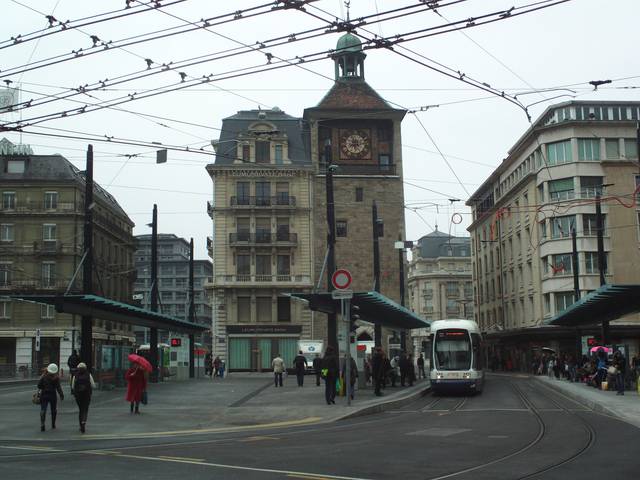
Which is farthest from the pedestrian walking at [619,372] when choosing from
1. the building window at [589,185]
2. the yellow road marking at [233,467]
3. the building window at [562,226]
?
the building window at [562,226]

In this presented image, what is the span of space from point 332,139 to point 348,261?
36.2 ft

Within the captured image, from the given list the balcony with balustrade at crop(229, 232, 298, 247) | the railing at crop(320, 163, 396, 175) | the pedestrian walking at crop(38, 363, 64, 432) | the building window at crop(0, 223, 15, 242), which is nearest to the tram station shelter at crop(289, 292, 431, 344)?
the pedestrian walking at crop(38, 363, 64, 432)

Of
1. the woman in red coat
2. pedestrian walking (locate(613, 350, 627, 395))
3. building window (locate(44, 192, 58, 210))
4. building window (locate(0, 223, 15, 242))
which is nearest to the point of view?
the woman in red coat

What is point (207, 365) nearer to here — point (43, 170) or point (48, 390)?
point (43, 170)

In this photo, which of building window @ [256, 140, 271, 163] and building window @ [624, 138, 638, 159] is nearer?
building window @ [624, 138, 638, 159]

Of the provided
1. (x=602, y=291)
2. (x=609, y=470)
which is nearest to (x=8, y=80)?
(x=609, y=470)

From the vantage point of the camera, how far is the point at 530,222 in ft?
217

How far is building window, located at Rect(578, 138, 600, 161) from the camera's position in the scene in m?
61.0

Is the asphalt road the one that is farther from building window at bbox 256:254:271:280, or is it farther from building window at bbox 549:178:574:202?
building window at bbox 256:254:271:280

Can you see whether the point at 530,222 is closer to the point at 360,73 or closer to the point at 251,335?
the point at 360,73

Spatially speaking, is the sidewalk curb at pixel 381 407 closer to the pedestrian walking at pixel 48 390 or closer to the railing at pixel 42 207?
the pedestrian walking at pixel 48 390

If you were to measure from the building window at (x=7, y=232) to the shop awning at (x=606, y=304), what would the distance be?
44351 millimetres

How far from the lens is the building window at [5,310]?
62.0m

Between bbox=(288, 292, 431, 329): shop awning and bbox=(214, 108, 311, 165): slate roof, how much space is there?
108 feet
